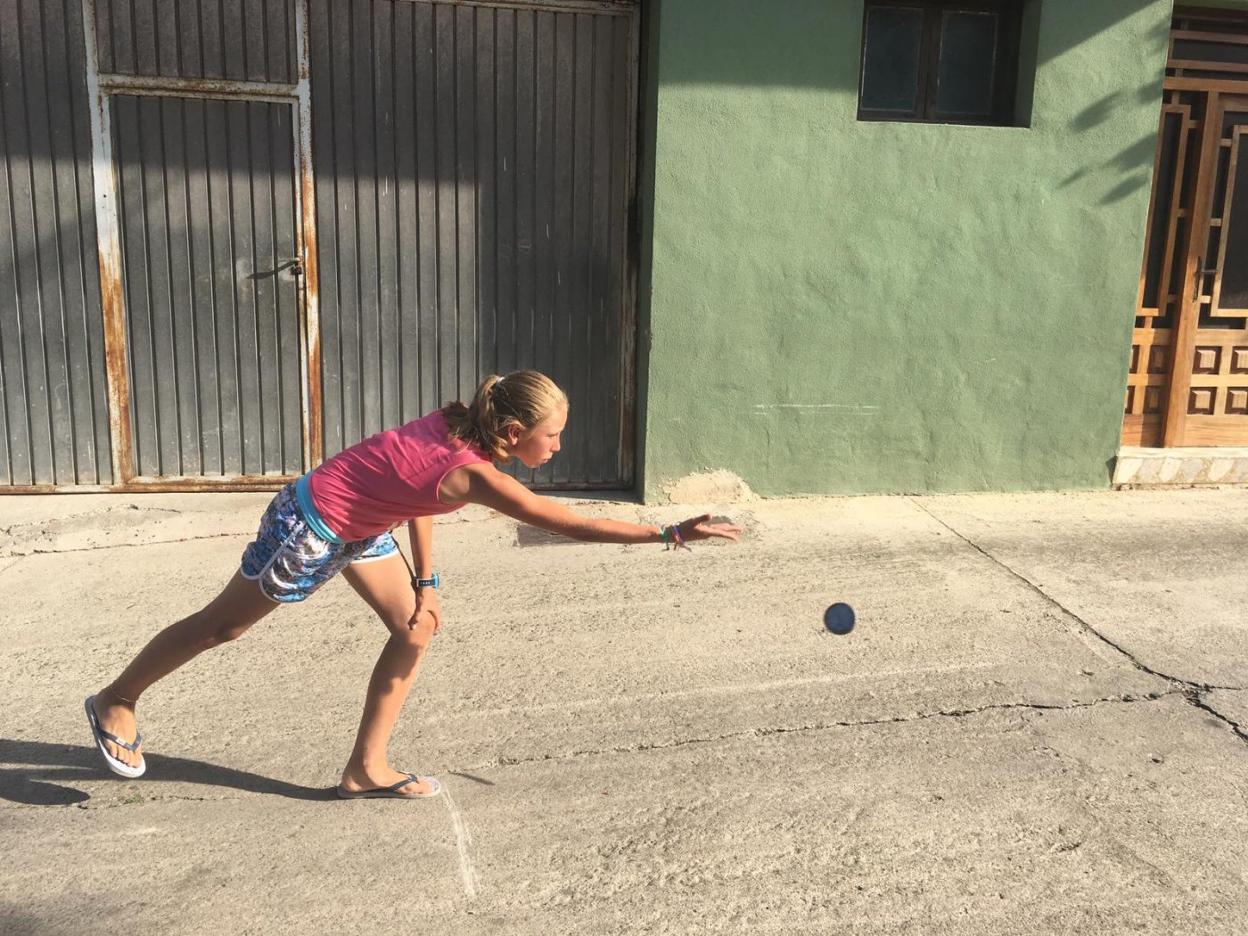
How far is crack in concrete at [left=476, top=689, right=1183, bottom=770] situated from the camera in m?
3.47

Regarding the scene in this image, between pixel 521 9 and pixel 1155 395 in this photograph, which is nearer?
pixel 521 9

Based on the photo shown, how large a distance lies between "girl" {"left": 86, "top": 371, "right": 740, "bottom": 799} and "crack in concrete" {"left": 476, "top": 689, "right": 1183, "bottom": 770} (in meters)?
0.38

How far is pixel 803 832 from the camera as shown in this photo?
3049 millimetres

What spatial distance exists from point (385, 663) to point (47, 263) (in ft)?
13.1

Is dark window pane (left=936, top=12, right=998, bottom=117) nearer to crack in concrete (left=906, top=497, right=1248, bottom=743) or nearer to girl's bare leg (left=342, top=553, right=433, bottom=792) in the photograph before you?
crack in concrete (left=906, top=497, right=1248, bottom=743)

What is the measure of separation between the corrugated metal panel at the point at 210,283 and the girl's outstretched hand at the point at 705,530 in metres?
3.87

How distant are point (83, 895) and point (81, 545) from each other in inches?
122

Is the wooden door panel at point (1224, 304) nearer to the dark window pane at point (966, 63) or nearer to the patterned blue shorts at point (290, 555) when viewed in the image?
the dark window pane at point (966, 63)

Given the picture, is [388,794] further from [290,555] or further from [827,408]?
[827,408]

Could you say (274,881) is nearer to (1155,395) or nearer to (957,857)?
(957,857)

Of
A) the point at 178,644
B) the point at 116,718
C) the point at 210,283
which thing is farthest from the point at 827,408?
the point at 116,718

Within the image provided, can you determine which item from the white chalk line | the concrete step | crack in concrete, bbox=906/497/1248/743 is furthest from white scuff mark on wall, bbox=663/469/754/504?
the white chalk line

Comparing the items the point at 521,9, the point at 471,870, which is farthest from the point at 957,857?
the point at 521,9

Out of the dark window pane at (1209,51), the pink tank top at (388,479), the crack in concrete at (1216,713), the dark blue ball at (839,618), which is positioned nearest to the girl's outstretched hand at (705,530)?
the pink tank top at (388,479)
